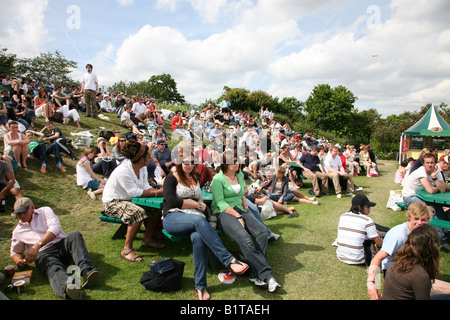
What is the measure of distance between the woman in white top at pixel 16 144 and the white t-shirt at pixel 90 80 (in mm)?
5051

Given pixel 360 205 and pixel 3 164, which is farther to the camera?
pixel 3 164

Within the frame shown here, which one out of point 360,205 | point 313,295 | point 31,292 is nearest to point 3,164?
point 31,292

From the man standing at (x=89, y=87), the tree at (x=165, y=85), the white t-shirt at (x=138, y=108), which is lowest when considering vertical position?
the white t-shirt at (x=138, y=108)

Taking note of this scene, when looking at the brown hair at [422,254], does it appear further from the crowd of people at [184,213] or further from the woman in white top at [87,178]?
the woman in white top at [87,178]

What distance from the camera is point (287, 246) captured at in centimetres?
489

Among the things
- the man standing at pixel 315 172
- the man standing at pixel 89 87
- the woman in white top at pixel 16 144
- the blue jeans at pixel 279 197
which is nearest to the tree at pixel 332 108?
the man standing at pixel 315 172

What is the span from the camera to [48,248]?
377 centimetres

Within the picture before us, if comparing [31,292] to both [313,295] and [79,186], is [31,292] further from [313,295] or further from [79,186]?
[79,186]

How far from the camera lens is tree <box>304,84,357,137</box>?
49119 mm

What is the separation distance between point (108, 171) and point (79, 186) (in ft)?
2.73

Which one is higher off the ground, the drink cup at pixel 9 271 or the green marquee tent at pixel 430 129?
the green marquee tent at pixel 430 129

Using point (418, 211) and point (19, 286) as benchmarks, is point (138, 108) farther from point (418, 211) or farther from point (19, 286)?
point (418, 211)

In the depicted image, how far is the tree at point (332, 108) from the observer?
49.1 metres

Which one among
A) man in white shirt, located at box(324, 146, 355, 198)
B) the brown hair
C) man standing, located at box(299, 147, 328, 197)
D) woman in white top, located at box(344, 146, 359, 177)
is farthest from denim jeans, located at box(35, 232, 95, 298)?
woman in white top, located at box(344, 146, 359, 177)
